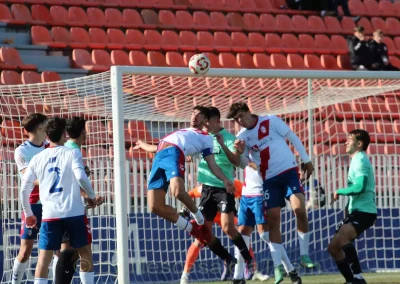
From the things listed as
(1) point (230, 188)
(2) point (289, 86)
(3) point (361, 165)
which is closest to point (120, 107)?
(1) point (230, 188)

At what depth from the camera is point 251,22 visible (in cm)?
1998

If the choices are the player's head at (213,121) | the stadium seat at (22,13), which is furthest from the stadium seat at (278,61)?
the player's head at (213,121)

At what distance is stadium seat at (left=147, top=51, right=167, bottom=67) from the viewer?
676 inches

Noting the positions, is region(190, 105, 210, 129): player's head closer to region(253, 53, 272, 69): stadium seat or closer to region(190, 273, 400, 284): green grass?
region(190, 273, 400, 284): green grass

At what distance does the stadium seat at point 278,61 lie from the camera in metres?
18.4

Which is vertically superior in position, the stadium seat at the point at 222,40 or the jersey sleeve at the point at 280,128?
the stadium seat at the point at 222,40

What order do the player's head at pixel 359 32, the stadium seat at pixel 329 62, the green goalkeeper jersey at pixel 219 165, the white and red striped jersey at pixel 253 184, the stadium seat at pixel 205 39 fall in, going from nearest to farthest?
the green goalkeeper jersey at pixel 219 165, the white and red striped jersey at pixel 253 184, the player's head at pixel 359 32, the stadium seat at pixel 205 39, the stadium seat at pixel 329 62

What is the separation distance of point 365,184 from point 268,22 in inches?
437

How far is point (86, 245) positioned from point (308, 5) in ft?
45.5

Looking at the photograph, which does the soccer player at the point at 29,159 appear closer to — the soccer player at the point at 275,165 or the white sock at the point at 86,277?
the white sock at the point at 86,277

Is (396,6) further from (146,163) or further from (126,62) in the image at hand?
(146,163)

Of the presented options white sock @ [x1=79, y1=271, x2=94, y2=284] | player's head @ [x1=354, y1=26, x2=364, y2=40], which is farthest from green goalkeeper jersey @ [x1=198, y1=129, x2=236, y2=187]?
player's head @ [x1=354, y1=26, x2=364, y2=40]

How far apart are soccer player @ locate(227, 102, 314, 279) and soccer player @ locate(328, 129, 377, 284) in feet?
1.26

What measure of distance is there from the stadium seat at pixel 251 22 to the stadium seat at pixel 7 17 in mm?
5112
